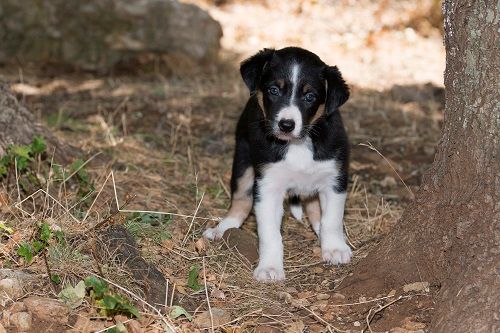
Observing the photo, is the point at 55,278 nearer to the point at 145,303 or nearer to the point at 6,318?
the point at 6,318

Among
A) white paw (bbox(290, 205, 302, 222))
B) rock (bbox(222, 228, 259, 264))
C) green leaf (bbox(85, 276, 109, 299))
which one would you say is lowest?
white paw (bbox(290, 205, 302, 222))

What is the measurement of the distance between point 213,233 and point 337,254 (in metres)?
0.82

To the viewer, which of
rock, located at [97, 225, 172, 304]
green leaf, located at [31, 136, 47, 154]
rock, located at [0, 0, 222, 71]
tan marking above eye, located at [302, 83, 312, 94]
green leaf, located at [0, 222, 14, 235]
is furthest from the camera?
rock, located at [0, 0, 222, 71]

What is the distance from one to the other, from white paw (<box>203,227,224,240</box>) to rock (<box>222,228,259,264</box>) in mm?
74

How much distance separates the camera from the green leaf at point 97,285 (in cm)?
362

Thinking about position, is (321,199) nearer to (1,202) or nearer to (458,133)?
(458,133)

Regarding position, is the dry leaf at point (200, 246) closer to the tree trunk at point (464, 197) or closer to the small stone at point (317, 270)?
the small stone at point (317, 270)

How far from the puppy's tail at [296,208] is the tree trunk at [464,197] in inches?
56.5

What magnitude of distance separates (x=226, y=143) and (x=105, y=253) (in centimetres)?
299

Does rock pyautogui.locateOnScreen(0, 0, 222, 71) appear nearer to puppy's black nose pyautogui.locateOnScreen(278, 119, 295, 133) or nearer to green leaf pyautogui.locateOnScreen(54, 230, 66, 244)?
puppy's black nose pyautogui.locateOnScreen(278, 119, 295, 133)

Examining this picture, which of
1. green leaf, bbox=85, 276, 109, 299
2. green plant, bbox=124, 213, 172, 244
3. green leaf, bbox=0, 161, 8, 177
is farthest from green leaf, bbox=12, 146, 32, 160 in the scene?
green leaf, bbox=85, 276, 109, 299

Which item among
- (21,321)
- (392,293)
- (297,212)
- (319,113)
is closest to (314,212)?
(297,212)

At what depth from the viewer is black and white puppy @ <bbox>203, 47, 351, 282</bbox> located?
4.77 metres

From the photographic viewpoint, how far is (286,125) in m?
4.64
